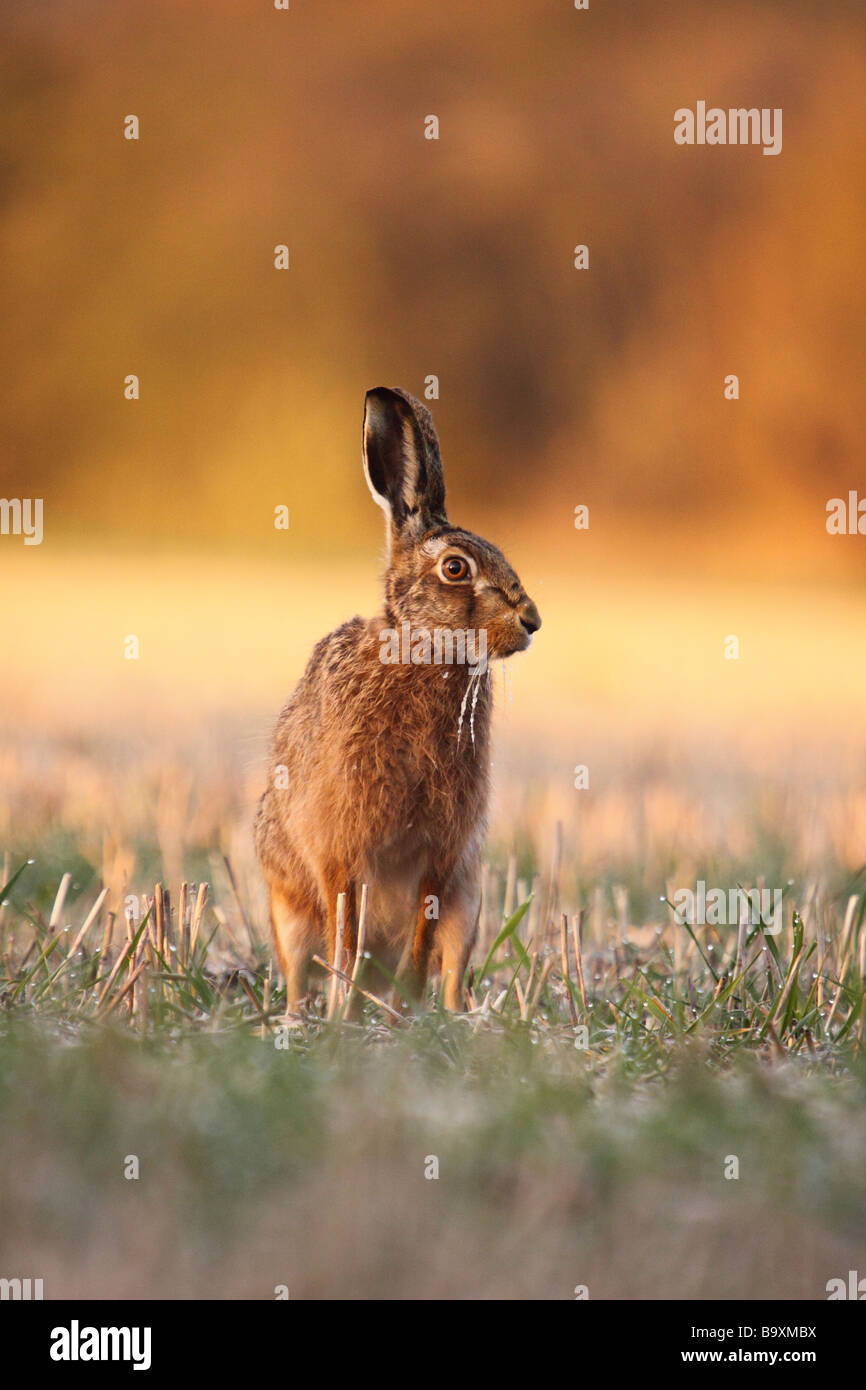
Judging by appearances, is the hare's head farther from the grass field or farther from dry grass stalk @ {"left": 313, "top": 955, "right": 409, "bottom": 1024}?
dry grass stalk @ {"left": 313, "top": 955, "right": 409, "bottom": 1024}

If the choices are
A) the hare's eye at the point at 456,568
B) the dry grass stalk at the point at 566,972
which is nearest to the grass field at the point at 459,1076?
the dry grass stalk at the point at 566,972

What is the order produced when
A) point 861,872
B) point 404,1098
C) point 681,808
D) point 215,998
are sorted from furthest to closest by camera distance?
point 681,808 < point 861,872 < point 215,998 < point 404,1098

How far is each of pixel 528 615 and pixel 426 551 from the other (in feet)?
1.58

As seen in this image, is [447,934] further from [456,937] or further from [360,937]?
[360,937]

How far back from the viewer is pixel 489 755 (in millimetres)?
5988

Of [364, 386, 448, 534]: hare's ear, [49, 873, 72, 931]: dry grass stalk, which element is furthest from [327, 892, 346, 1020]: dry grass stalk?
[364, 386, 448, 534]: hare's ear

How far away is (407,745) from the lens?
18.8ft

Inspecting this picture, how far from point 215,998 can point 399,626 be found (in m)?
1.52

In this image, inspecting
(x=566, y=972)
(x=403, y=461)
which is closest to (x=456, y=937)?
(x=566, y=972)

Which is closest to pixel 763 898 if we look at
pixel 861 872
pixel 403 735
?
pixel 861 872

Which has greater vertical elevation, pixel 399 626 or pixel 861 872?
pixel 399 626

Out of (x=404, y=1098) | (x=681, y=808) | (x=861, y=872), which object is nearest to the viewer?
(x=404, y=1098)

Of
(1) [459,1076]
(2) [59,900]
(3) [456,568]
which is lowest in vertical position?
(1) [459,1076]
